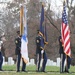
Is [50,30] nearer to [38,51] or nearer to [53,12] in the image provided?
[53,12]

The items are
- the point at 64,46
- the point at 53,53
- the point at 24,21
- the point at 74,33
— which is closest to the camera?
the point at 64,46

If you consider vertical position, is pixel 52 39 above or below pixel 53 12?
below

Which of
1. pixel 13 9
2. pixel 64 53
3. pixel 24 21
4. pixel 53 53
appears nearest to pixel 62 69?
pixel 64 53

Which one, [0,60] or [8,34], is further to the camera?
[8,34]

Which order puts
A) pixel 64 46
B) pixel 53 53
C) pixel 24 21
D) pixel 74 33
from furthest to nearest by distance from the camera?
1. pixel 53 53
2. pixel 74 33
3. pixel 24 21
4. pixel 64 46

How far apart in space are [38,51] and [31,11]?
31373 mm

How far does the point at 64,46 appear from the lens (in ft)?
53.8

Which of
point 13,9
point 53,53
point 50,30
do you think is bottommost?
point 53,53

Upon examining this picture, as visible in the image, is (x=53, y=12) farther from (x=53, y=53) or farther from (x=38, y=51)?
(x=38, y=51)

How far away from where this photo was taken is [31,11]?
4812cm

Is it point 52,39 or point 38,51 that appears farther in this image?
point 52,39

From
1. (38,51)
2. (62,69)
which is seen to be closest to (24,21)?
(38,51)

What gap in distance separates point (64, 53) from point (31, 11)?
3184cm

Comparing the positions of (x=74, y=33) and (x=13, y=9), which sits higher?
(x=13, y=9)
